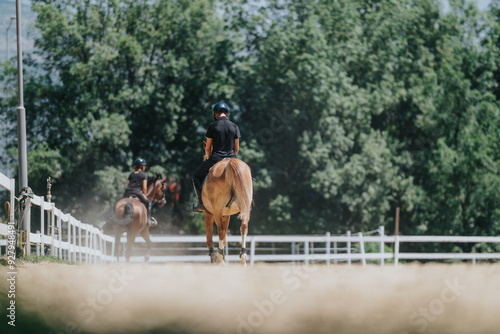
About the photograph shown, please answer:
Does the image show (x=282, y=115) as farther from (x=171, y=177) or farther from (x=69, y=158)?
(x=69, y=158)

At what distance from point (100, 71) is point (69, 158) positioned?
4782 millimetres

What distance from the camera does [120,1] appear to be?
1700 inches

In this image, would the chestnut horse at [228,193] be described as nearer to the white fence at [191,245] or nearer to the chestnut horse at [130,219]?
the white fence at [191,245]

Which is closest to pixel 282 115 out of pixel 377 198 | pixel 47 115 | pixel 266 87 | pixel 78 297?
pixel 266 87

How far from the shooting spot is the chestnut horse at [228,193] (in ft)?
38.4

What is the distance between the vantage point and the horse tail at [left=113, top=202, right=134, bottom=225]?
20.1 metres

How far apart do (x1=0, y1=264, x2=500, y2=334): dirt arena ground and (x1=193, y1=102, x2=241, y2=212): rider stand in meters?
6.53

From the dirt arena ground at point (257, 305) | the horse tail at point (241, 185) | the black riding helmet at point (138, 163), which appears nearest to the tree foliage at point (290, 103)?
the black riding helmet at point (138, 163)

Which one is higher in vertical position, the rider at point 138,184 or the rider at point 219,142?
the rider at point 219,142

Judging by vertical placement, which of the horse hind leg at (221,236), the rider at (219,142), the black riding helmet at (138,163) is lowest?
the horse hind leg at (221,236)

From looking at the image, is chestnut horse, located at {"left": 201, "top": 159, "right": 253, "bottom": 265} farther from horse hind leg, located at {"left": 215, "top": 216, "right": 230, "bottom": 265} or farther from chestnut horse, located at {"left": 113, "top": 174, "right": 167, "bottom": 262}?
chestnut horse, located at {"left": 113, "top": 174, "right": 167, "bottom": 262}

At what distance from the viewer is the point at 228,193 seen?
11.9 metres

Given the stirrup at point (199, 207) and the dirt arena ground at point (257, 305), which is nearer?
the dirt arena ground at point (257, 305)

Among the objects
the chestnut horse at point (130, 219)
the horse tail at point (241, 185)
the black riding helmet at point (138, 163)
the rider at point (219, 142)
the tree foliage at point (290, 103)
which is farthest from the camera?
the tree foliage at point (290, 103)
